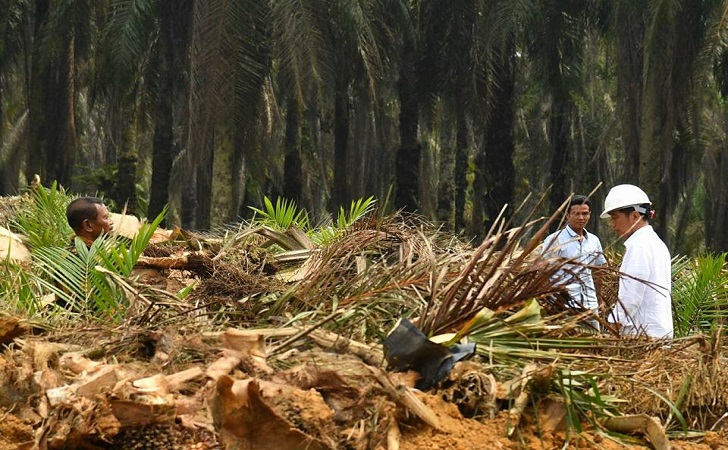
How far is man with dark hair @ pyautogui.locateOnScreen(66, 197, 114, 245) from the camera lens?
7.81 meters

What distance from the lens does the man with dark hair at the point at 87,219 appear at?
7.81 meters

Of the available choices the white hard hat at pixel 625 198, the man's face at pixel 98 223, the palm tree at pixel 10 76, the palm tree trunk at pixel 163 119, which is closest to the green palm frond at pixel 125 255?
the man's face at pixel 98 223

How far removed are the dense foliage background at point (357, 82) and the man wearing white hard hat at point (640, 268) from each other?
380 inches

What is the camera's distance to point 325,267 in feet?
20.3

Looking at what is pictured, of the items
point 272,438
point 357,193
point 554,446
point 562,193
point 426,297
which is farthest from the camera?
point 357,193

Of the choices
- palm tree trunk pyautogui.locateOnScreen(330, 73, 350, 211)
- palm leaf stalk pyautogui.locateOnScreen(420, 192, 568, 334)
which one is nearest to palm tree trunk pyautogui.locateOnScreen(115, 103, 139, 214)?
palm tree trunk pyautogui.locateOnScreen(330, 73, 350, 211)

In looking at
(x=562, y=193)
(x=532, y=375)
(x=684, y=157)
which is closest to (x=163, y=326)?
(x=532, y=375)

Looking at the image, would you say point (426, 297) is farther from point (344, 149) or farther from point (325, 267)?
point (344, 149)

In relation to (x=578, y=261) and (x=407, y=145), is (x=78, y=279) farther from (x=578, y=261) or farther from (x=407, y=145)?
(x=407, y=145)

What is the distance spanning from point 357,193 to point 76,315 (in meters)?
28.7

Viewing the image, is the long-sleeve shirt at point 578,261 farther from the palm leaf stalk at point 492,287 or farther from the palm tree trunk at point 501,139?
the palm tree trunk at point 501,139

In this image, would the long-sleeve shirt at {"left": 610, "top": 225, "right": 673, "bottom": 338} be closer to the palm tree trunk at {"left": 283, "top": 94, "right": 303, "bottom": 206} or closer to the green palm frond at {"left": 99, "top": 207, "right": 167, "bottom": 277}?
the green palm frond at {"left": 99, "top": 207, "right": 167, "bottom": 277}

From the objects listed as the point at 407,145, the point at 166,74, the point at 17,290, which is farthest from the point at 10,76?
the point at 17,290

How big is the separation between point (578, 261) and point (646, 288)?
0.38 m
